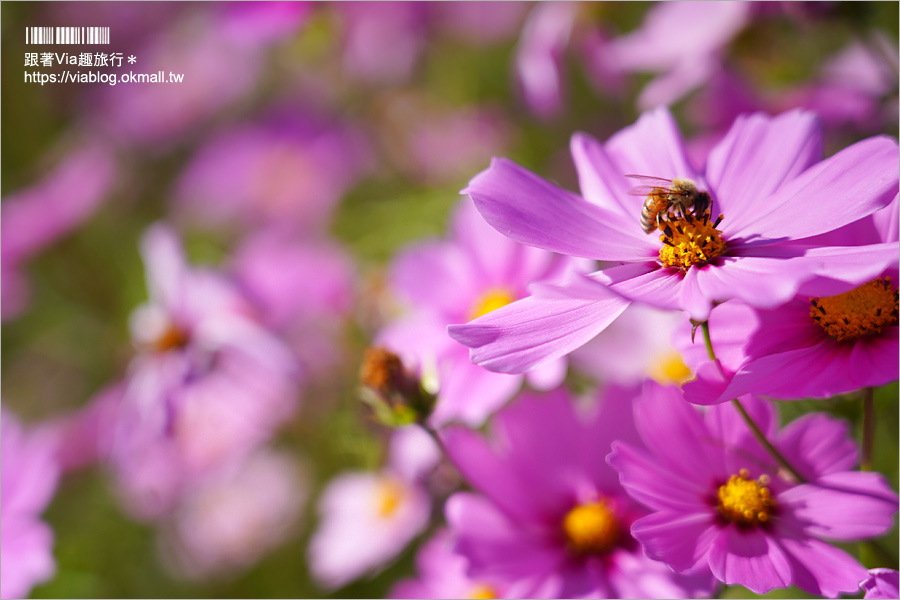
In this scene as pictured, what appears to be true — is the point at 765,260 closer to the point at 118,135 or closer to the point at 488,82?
the point at 488,82

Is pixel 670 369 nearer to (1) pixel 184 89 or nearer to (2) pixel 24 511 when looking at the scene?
(2) pixel 24 511

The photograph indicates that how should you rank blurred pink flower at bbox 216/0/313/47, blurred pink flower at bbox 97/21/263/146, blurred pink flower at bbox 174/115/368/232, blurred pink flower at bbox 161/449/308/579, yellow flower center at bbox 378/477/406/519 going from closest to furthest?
yellow flower center at bbox 378/477/406/519
blurred pink flower at bbox 216/0/313/47
blurred pink flower at bbox 161/449/308/579
blurred pink flower at bbox 174/115/368/232
blurred pink flower at bbox 97/21/263/146

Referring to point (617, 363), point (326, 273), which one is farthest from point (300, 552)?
point (617, 363)

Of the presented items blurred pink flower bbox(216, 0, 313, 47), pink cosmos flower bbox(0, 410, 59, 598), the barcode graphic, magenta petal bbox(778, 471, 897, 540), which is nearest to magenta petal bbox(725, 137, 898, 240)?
magenta petal bbox(778, 471, 897, 540)

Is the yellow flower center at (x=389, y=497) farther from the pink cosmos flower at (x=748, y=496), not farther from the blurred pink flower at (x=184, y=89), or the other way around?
the blurred pink flower at (x=184, y=89)

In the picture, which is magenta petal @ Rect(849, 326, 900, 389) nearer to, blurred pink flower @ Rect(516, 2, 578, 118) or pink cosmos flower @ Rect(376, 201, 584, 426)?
pink cosmos flower @ Rect(376, 201, 584, 426)

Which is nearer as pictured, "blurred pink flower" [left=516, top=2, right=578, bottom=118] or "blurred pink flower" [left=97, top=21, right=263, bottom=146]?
"blurred pink flower" [left=516, top=2, right=578, bottom=118]
